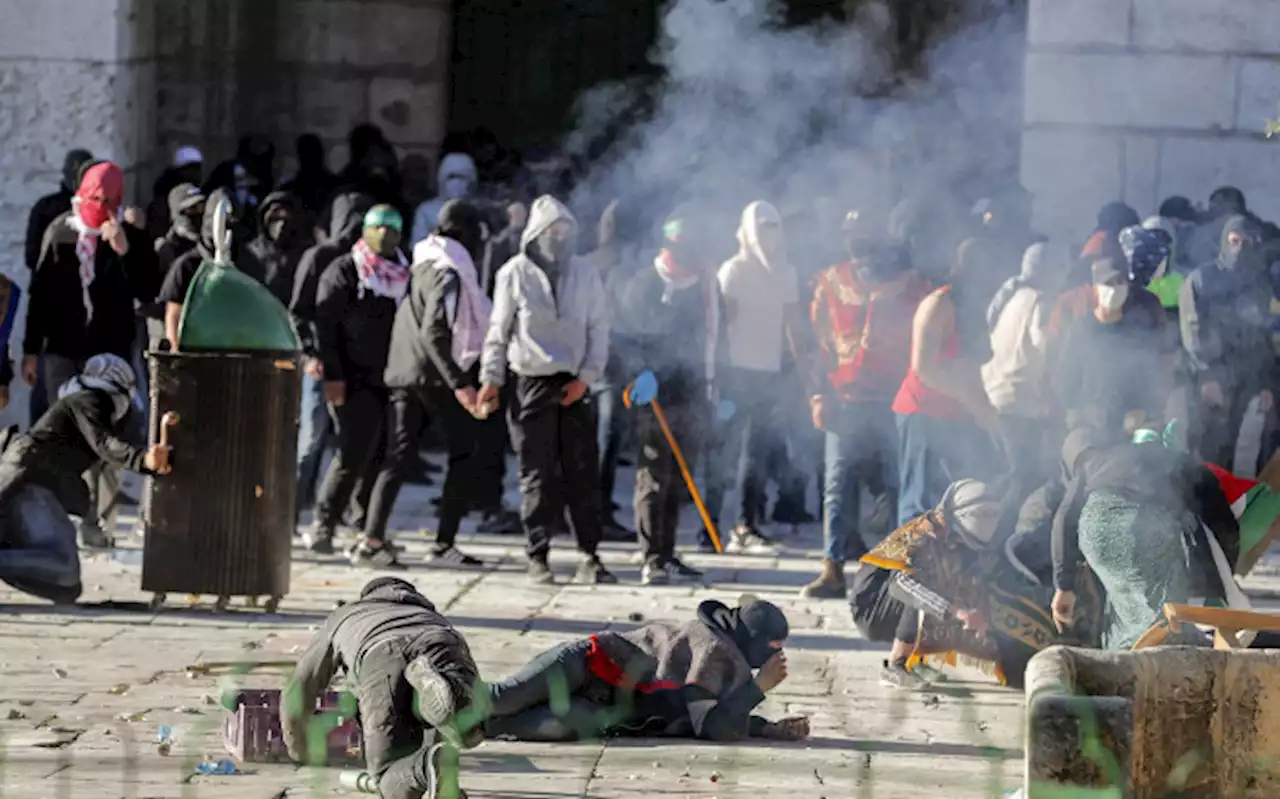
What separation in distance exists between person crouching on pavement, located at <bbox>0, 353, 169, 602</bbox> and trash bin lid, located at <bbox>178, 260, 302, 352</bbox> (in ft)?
1.62

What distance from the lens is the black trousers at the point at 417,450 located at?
1120 cm

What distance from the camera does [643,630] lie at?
7.89 meters

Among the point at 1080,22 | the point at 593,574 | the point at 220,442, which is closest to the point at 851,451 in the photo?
the point at 593,574

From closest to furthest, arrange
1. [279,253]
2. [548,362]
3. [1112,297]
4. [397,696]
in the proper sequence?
[397,696], [1112,297], [548,362], [279,253]

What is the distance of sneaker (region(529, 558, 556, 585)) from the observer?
1094 centimetres

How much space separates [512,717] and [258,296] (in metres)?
2.65

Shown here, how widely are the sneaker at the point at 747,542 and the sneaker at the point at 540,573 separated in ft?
4.53

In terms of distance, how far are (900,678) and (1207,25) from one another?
612 centimetres

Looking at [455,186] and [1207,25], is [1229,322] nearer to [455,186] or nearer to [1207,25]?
[1207,25]

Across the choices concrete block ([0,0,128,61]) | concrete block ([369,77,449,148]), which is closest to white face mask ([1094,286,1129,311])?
concrete block ([0,0,128,61])

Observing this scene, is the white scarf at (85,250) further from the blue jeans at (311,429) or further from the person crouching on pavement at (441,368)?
the person crouching on pavement at (441,368)

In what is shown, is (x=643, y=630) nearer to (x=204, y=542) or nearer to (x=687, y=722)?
(x=687, y=722)

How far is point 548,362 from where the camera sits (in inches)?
425

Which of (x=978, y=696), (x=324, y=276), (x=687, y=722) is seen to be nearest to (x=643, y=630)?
(x=687, y=722)
